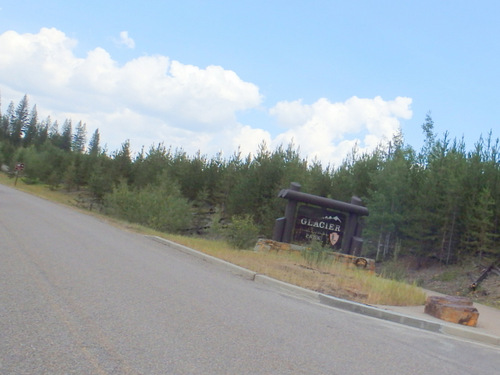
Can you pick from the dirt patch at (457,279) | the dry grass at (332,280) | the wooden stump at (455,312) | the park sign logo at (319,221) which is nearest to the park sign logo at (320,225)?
the park sign logo at (319,221)

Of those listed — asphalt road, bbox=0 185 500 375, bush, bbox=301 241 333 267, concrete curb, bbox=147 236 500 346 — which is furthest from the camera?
bush, bbox=301 241 333 267

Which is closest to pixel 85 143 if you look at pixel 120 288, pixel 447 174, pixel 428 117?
pixel 428 117

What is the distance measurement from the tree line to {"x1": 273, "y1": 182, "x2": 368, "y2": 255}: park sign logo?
1384 millimetres

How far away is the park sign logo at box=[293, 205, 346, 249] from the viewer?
20.4 metres

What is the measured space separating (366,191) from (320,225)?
1138 centimetres

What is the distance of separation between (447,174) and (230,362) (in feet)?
68.4

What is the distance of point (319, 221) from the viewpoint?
67.4 feet

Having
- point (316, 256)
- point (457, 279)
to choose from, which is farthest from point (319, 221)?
point (457, 279)

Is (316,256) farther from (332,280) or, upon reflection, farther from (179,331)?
A: (179,331)

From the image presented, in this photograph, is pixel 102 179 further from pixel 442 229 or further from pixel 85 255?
pixel 85 255

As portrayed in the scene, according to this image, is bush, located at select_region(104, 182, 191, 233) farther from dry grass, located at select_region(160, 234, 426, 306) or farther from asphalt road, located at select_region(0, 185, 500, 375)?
asphalt road, located at select_region(0, 185, 500, 375)

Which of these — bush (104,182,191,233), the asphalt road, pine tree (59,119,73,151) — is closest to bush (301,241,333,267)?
the asphalt road

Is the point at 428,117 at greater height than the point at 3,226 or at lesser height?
greater

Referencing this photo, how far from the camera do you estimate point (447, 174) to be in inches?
952
